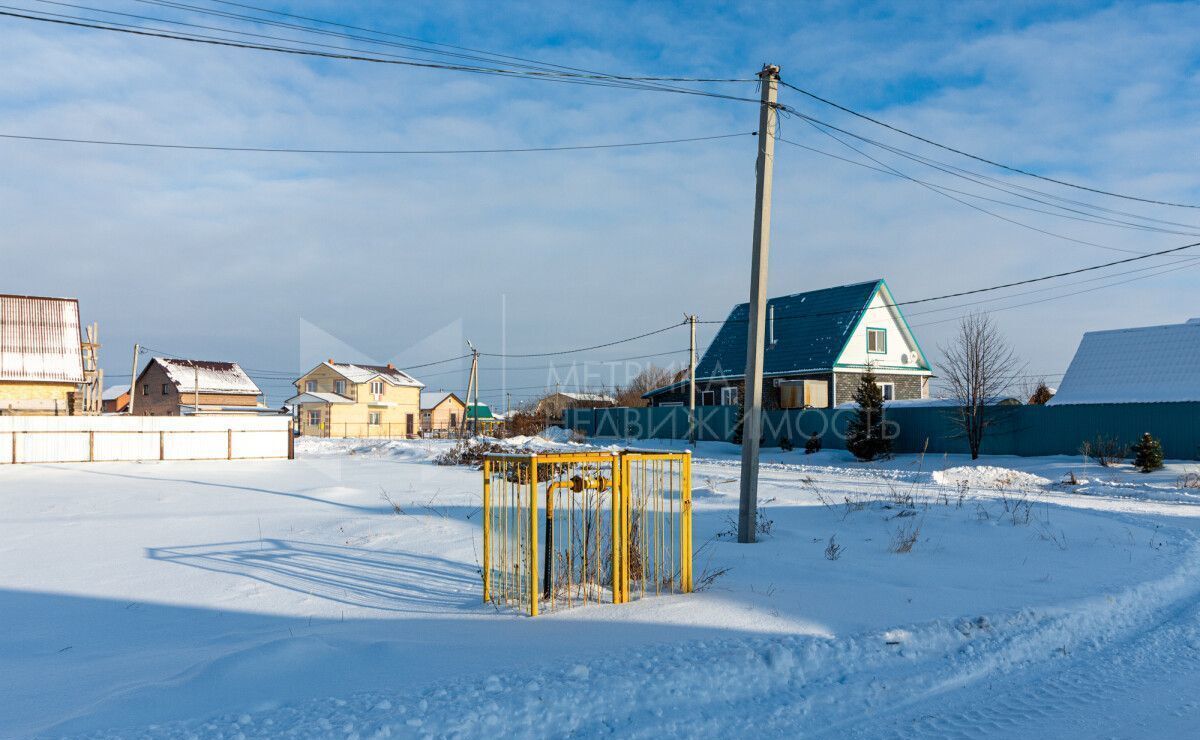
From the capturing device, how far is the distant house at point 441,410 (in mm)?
78312

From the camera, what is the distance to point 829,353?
3481cm

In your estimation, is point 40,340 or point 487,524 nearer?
point 487,524

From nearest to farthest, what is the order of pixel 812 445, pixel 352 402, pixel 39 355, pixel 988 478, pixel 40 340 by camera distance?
pixel 988 478 → pixel 812 445 → pixel 39 355 → pixel 40 340 → pixel 352 402

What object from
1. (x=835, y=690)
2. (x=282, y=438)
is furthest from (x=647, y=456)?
(x=282, y=438)

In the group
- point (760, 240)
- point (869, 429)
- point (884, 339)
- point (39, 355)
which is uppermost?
point (884, 339)

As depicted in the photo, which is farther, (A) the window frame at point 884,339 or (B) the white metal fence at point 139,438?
(A) the window frame at point 884,339

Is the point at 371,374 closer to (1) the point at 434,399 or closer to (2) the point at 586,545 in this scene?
(1) the point at 434,399

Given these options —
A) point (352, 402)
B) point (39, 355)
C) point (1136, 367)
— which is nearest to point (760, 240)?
point (1136, 367)

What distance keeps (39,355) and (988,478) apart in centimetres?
3566

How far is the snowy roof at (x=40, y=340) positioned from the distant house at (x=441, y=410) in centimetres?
4230

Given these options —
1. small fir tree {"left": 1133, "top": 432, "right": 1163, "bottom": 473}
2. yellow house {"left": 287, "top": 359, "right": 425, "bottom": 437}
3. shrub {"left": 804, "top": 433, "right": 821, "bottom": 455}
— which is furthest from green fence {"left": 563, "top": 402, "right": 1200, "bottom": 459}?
yellow house {"left": 287, "top": 359, "right": 425, "bottom": 437}

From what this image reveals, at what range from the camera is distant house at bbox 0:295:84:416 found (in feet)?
106

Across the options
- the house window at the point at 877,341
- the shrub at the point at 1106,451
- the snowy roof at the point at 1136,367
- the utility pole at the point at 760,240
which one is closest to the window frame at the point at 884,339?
the house window at the point at 877,341

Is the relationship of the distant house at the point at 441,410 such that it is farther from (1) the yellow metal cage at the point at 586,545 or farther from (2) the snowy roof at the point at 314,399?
(1) the yellow metal cage at the point at 586,545
